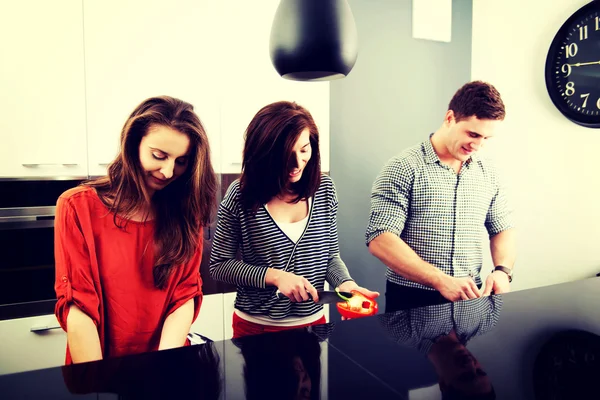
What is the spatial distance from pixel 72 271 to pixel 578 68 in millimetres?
2362

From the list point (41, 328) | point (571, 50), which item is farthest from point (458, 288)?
point (41, 328)

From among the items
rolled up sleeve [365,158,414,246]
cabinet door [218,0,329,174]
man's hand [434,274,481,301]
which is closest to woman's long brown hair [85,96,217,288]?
rolled up sleeve [365,158,414,246]

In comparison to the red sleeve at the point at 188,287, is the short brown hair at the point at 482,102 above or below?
above

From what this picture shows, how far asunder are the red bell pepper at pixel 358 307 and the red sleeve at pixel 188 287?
0.39m

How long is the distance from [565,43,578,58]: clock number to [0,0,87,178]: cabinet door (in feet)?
7.52

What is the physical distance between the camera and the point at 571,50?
220 cm

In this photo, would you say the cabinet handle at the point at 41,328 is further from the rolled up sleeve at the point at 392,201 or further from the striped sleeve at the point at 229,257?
the rolled up sleeve at the point at 392,201

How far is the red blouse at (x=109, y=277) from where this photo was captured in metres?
1.01

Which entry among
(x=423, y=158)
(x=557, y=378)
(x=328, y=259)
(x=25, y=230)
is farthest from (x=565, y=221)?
(x=25, y=230)

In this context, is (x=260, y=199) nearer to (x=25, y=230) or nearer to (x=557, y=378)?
(x=557, y=378)

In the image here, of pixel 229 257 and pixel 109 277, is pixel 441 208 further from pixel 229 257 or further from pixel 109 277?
pixel 109 277

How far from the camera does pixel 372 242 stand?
5.60 ft

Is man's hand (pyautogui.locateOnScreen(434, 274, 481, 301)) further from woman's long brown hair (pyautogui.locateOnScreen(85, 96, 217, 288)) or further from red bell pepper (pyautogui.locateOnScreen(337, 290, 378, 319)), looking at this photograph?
woman's long brown hair (pyautogui.locateOnScreen(85, 96, 217, 288))

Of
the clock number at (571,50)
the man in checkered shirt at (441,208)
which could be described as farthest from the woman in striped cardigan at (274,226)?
the clock number at (571,50)
